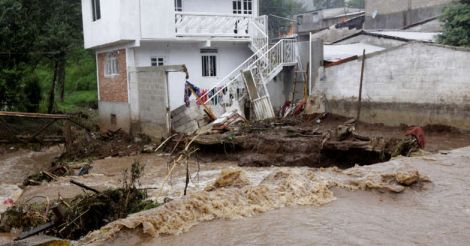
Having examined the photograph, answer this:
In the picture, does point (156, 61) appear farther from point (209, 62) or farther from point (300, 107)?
point (300, 107)

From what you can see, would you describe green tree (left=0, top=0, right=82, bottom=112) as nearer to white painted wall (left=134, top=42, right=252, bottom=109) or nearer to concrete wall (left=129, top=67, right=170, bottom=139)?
concrete wall (left=129, top=67, right=170, bottom=139)

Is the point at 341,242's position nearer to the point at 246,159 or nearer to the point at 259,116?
the point at 246,159

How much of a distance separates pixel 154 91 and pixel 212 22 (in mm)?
4759

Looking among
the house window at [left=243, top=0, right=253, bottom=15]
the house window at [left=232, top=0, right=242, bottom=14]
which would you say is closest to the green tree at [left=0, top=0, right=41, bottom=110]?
the house window at [left=232, top=0, right=242, bottom=14]

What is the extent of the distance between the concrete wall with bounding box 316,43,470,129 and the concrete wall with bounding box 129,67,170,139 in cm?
702

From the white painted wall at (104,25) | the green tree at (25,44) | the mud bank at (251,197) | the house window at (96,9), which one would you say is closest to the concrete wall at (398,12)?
the white painted wall at (104,25)

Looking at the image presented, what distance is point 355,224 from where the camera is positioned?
7.11 meters

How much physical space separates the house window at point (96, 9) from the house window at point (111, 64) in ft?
5.96

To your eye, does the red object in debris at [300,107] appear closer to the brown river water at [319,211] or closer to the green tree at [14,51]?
the brown river water at [319,211]

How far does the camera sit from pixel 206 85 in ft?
72.4

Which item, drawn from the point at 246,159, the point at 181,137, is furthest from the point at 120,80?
the point at 246,159

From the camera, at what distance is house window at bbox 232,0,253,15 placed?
22978mm

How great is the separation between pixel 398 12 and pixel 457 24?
1434cm

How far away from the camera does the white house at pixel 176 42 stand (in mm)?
19562
